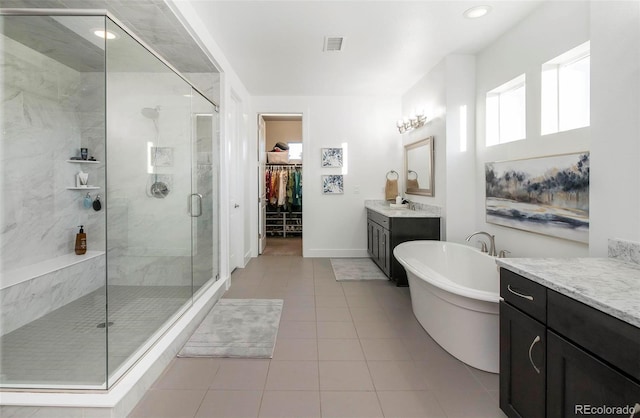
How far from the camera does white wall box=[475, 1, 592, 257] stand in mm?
2064

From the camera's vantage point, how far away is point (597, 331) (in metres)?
0.97

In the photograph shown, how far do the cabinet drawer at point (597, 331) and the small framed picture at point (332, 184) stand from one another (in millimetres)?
3845

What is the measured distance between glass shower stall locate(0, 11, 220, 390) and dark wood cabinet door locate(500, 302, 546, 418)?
82.1 inches

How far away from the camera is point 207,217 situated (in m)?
3.24

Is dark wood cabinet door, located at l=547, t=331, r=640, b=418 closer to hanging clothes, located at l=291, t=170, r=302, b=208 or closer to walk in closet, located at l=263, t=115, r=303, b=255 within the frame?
walk in closet, located at l=263, t=115, r=303, b=255

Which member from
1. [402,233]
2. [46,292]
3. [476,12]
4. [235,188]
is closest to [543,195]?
[402,233]

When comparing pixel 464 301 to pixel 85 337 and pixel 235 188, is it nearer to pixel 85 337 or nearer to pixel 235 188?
pixel 85 337

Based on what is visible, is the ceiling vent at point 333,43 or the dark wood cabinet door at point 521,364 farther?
the ceiling vent at point 333,43

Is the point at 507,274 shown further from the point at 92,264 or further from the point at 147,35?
the point at 92,264

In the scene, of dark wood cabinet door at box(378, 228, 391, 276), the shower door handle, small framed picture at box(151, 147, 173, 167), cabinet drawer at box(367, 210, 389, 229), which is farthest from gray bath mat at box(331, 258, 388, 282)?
small framed picture at box(151, 147, 173, 167)

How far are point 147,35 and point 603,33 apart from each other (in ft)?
10.9

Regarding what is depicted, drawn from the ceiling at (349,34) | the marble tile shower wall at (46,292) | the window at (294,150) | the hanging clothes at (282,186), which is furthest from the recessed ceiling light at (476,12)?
the window at (294,150)

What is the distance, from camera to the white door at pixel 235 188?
397 centimetres

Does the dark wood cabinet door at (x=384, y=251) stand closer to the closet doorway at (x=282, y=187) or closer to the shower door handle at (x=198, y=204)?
the closet doorway at (x=282, y=187)
